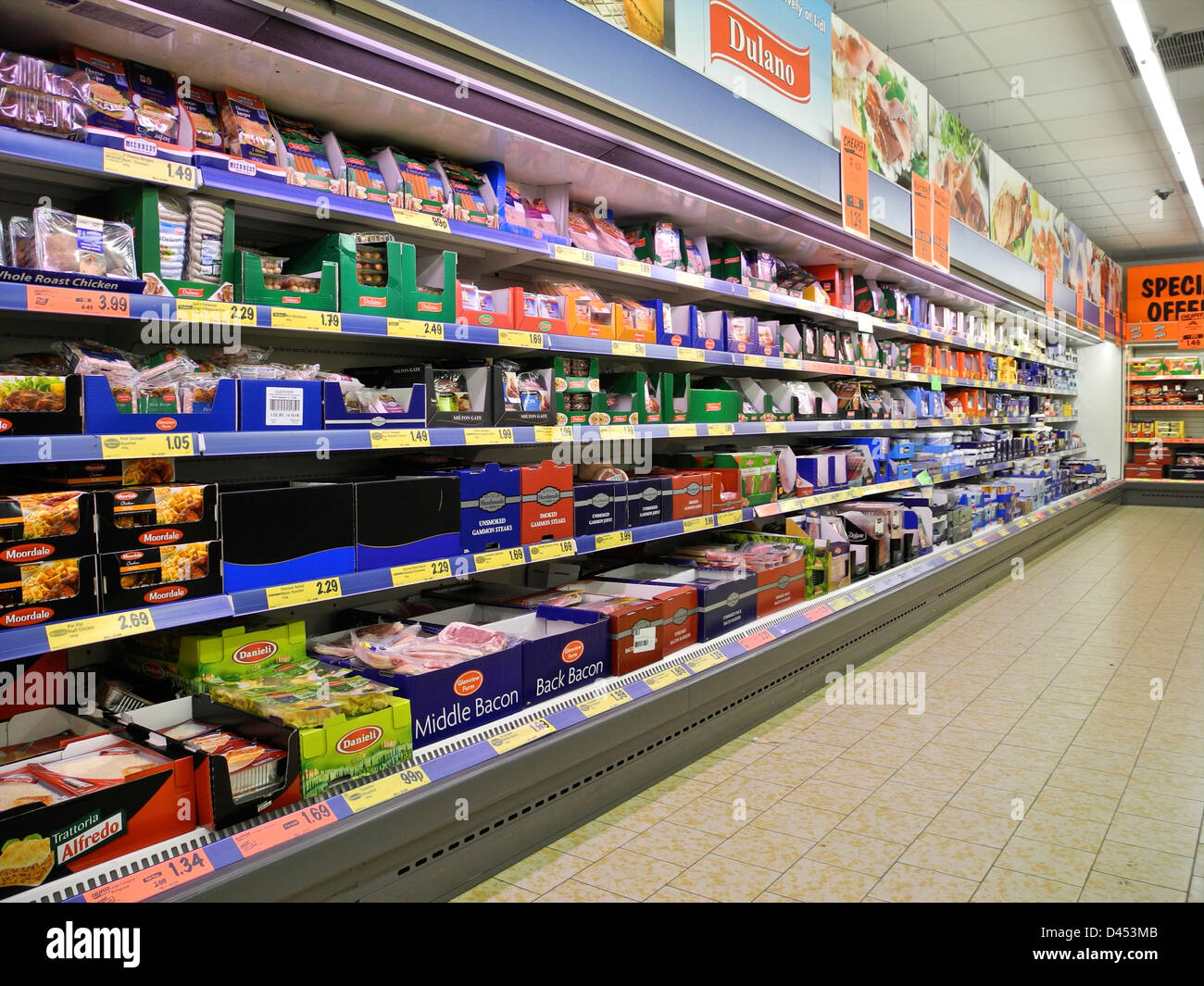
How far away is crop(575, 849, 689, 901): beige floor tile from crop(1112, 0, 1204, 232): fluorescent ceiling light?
4.05 metres

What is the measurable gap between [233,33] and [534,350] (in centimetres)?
148

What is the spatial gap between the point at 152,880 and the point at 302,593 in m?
0.70

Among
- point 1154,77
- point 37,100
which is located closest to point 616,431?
point 37,100

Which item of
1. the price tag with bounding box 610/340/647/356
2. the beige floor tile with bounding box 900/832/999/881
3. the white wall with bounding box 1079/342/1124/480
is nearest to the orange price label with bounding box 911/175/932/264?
the price tag with bounding box 610/340/647/356

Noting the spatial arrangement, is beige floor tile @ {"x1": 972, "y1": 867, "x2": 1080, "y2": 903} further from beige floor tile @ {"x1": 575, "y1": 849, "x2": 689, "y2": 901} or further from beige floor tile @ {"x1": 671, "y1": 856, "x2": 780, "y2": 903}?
beige floor tile @ {"x1": 575, "y1": 849, "x2": 689, "y2": 901}

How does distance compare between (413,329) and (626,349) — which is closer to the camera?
(413,329)

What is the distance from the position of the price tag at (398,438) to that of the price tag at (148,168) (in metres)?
0.71

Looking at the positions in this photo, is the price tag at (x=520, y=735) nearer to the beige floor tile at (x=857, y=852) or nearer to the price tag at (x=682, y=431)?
the beige floor tile at (x=857, y=852)

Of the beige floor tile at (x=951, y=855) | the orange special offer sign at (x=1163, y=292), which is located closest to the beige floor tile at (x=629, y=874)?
the beige floor tile at (x=951, y=855)

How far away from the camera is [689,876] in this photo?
229 centimetres

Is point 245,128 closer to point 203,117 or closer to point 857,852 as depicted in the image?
point 203,117

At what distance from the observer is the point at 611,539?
10.2 feet
